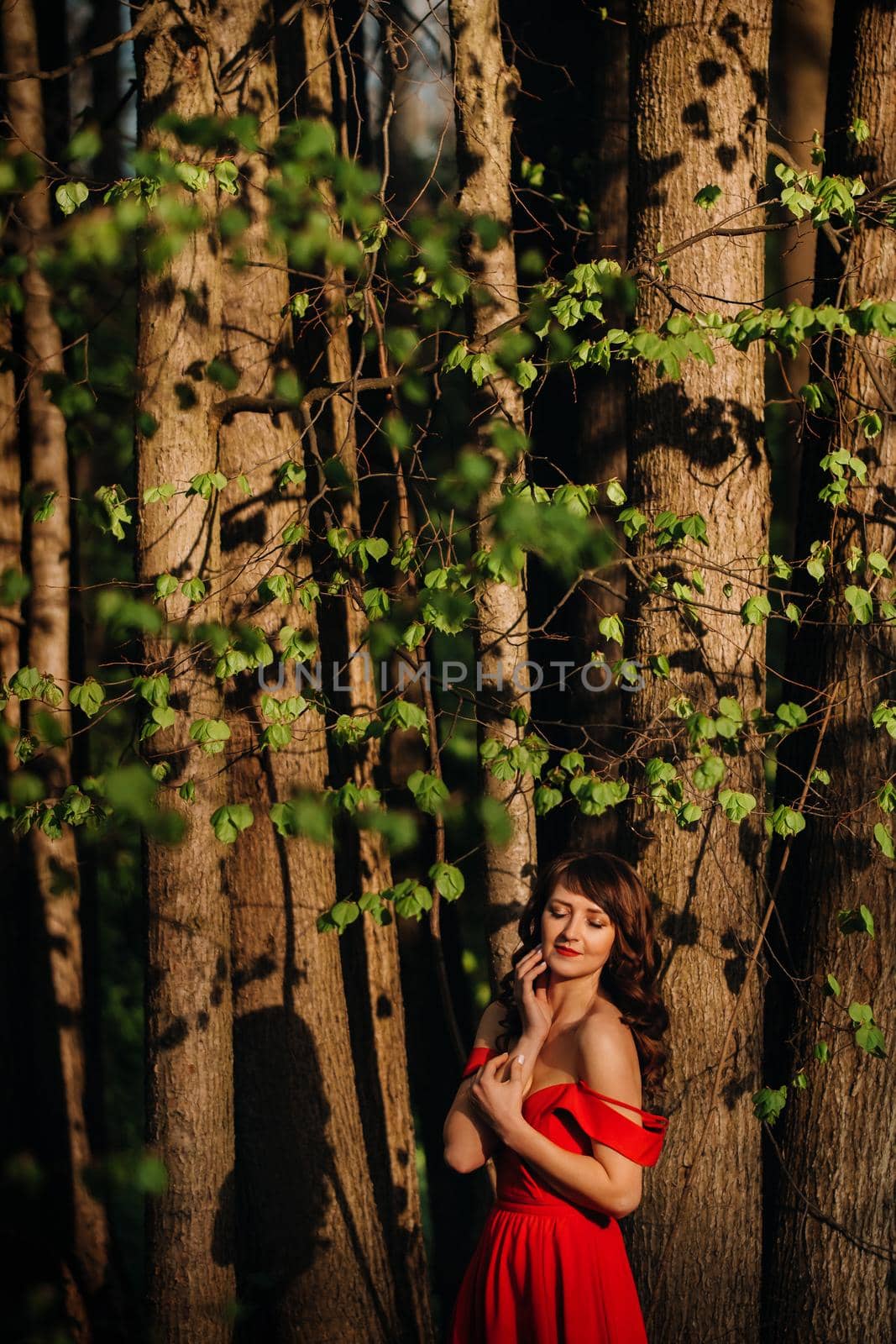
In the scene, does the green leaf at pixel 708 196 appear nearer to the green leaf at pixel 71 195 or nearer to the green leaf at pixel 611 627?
the green leaf at pixel 611 627

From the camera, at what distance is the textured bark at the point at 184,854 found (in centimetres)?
378

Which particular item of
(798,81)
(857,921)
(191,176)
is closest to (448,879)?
(857,921)

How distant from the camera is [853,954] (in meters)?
3.86

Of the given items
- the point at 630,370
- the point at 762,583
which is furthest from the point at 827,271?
the point at 762,583

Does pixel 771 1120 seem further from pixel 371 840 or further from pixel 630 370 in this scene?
pixel 630 370

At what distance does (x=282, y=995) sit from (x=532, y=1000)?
1663 millimetres

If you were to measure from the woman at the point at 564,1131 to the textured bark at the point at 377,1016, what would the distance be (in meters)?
1.45

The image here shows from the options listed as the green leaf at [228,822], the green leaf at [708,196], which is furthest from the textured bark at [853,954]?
the green leaf at [228,822]

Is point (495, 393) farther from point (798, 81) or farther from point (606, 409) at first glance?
point (798, 81)

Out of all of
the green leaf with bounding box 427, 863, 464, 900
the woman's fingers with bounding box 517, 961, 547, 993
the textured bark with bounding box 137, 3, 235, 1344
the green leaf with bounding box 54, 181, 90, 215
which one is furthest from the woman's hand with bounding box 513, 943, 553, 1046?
the green leaf with bounding box 54, 181, 90, 215

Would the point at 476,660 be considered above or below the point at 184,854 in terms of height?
above

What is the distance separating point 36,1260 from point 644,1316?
7.93 ft

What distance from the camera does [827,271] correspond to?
4094 mm

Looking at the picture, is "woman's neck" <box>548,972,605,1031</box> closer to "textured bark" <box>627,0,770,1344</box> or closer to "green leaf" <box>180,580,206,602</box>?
"textured bark" <box>627,0,770,1344</box>
